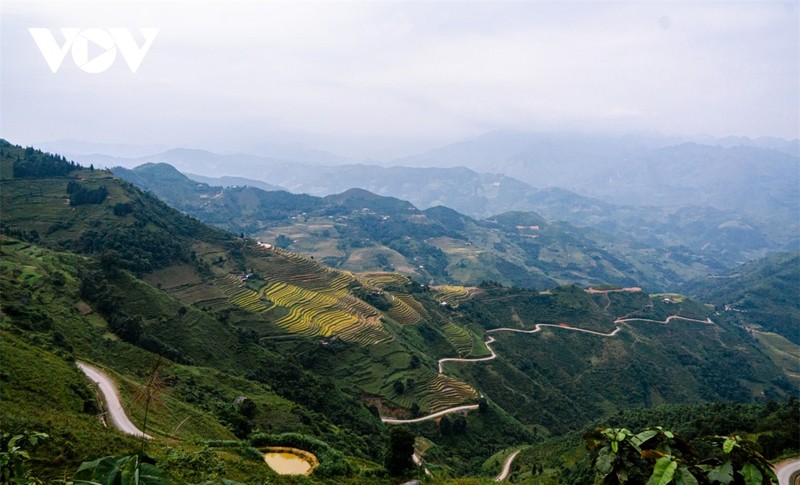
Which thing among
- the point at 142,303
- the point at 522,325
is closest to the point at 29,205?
the point at 142,303

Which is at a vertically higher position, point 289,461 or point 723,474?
point 723,474

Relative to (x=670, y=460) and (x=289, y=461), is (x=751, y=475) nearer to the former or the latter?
(x=670, y=460)

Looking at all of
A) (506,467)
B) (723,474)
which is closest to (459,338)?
(506,467)

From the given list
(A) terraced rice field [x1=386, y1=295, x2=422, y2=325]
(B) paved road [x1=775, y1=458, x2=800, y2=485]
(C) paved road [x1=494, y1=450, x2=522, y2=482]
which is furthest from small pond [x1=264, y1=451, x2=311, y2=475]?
(A) terraced rice field [x1=386, y1=295, x2=422, y2=325]

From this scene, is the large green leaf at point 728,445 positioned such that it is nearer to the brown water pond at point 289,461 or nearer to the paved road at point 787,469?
the brown water pond at point 289,461

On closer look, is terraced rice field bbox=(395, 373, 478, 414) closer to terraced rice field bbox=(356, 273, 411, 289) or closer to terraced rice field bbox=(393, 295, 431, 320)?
terraced rice field bbox=(393, 295, 431, 320)

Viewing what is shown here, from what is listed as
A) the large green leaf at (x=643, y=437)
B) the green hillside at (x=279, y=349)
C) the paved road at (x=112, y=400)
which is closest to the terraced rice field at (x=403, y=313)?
the green hillside at (x=279, y=349)
